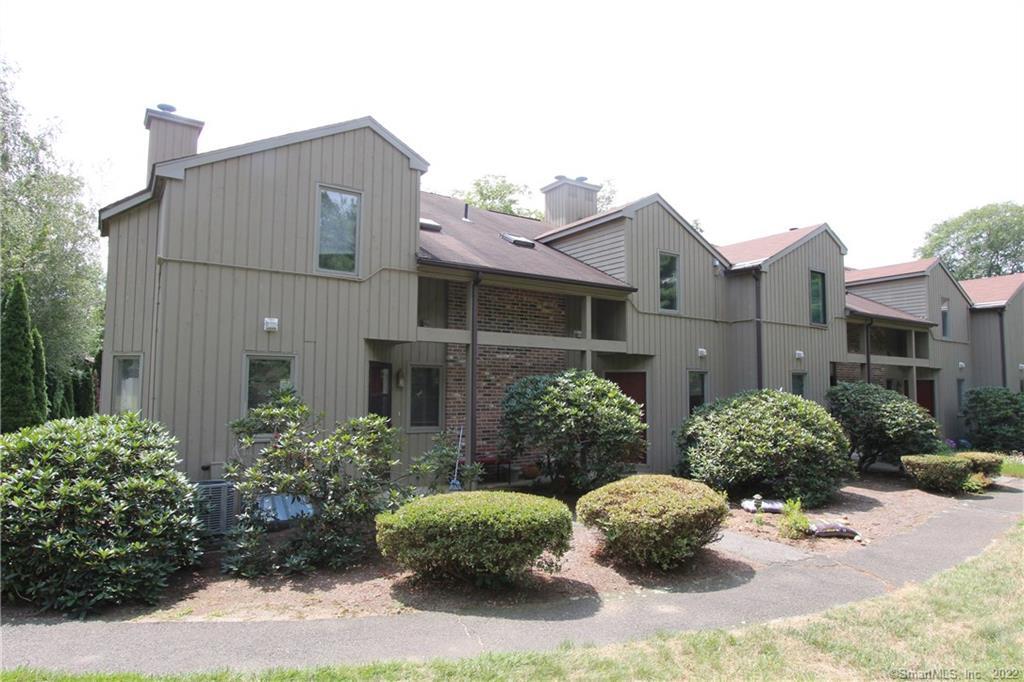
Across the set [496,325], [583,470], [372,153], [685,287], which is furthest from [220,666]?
[685,287]

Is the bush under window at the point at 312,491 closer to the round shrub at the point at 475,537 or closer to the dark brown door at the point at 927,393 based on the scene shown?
the round shrub at the point at 475,537

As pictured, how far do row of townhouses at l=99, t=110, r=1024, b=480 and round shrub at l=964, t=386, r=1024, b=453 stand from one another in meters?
2.93

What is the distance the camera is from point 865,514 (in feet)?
32.8

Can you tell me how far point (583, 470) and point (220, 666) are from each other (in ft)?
21.7

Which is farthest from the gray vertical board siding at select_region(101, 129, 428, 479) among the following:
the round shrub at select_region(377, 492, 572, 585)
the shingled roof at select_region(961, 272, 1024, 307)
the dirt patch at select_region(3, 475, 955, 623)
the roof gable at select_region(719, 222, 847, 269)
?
the shingled roof at select_region(961, 272, 1024, 307)

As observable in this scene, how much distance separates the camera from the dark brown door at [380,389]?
10820 millimetres

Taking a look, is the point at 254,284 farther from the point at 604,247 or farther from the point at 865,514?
the point at 865,514

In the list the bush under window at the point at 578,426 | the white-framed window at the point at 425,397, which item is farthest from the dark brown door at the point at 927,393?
the white-framed window at the point at 425,397

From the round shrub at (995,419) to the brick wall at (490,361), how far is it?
49.9 feet

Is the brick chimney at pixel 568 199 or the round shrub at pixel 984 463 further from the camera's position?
the brick chimney at pixel 568 199

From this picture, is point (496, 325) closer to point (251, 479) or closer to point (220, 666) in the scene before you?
point (251, 479)

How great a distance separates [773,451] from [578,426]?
11.1 feet

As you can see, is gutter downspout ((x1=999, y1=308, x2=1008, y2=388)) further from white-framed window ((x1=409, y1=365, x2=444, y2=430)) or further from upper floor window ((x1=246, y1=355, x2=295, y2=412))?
upper floor window ((x1=246, y1=355, x2=295, y2=412))

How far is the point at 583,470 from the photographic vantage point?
32.7ft
